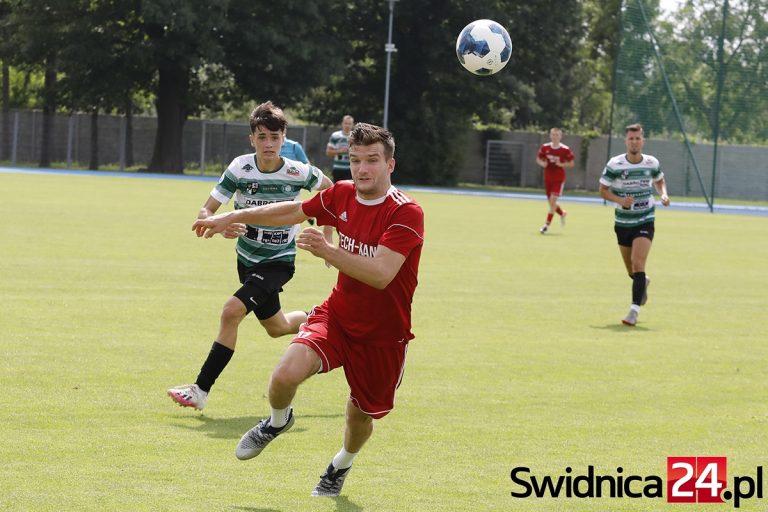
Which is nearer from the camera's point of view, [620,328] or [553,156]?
[620,328]

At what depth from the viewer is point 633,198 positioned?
14.5 metres

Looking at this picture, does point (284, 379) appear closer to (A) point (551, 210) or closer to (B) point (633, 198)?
(B) point (633, 198)

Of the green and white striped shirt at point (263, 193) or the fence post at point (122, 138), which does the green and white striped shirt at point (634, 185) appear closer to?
the green and white striped shirt at point (263, 193)

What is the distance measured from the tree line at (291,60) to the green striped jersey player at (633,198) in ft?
124

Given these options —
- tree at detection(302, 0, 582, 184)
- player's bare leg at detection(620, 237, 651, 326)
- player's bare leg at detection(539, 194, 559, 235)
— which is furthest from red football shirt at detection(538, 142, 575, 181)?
tree at detection(302, 0, 582, 184)

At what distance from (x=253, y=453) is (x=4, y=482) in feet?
4.12

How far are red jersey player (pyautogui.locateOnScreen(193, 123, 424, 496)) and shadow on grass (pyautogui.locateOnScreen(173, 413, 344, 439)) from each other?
1255mm

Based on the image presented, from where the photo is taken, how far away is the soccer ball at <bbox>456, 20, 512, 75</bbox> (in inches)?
449

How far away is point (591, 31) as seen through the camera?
2911 inches

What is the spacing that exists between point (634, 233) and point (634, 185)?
0.61 metres

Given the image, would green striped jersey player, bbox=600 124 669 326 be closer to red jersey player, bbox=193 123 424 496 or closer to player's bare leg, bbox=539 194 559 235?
red jersey player, bbox=193 123 424 496

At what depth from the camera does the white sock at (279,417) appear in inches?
256

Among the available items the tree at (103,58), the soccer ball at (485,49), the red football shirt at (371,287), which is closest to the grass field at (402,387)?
the red football shirt at (371,287)

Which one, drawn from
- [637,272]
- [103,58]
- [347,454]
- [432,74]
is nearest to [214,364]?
[347,454]
